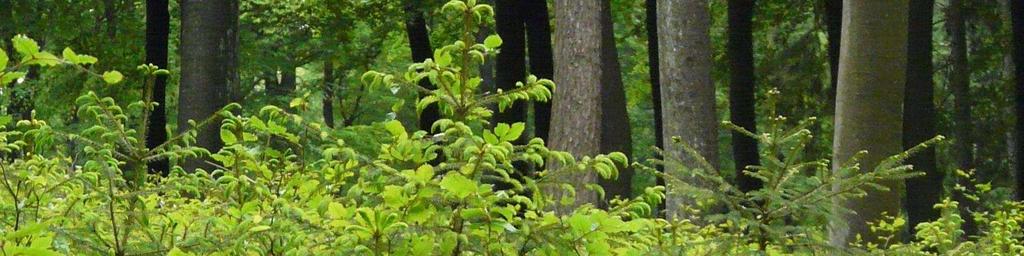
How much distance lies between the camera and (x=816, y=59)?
86.5ft

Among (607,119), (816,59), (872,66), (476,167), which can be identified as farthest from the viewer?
(816,59)

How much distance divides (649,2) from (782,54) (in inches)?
196

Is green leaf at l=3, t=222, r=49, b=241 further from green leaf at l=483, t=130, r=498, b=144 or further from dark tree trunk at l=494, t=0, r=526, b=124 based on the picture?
dark tree trunk at l=494, t=0, r=526, b=124

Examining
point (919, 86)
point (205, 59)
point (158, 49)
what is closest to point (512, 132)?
point (205, 59)

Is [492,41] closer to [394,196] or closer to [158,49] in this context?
[394,196]

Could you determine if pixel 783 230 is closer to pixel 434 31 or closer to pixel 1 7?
pixel 1 7

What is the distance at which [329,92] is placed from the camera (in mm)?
33625

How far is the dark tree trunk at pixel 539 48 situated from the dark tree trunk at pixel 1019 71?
6621 millimetres

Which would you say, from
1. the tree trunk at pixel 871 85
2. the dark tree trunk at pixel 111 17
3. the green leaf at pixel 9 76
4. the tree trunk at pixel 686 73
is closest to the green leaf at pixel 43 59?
the green leaf at pixel 9 76

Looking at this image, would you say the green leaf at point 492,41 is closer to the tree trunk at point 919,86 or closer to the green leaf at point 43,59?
the green leaf at point 43,59

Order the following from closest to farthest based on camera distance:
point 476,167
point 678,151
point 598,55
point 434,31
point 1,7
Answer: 1. point 476,167
2. point 678,151
3. point 598,55
4. point 1,7
5. point 434,31

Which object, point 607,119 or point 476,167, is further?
point 607,119

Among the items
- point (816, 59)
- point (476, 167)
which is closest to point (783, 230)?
point (476, 167)

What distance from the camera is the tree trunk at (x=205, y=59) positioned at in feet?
56.2
